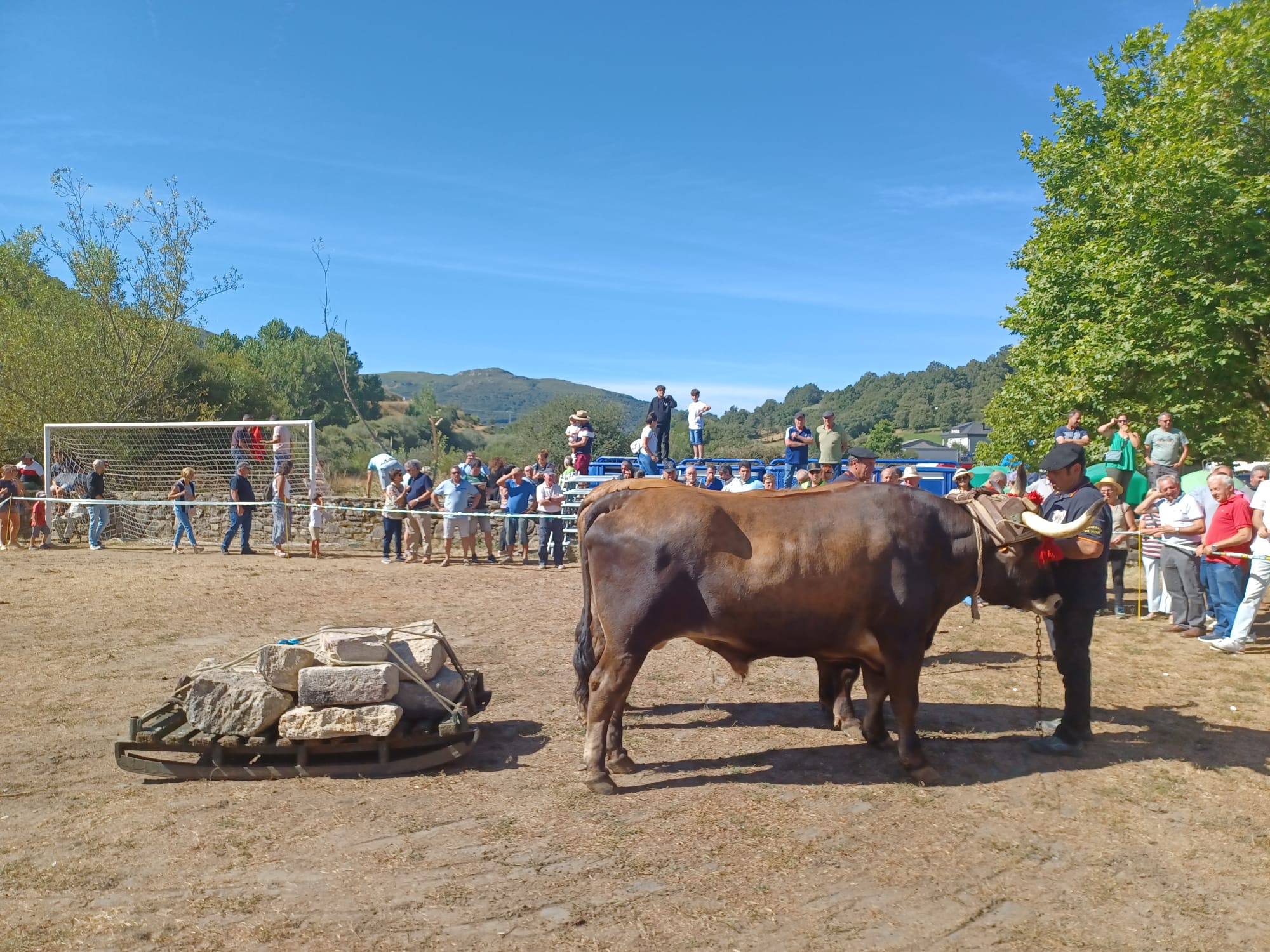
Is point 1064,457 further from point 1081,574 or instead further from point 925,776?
point 925,776

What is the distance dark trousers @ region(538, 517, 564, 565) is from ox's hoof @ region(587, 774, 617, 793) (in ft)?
34.7

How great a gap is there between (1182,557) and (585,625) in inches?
313

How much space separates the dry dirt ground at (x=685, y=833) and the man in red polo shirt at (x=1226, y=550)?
1.49 m

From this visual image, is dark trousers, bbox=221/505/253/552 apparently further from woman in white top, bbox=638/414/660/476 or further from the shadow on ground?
the shadow on ground

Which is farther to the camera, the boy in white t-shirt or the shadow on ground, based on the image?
the boy in white t-shirt

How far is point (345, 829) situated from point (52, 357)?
24.7 m

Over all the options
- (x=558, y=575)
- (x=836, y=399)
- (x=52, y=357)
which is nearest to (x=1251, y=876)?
(x=558, y=575)

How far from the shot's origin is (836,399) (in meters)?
111

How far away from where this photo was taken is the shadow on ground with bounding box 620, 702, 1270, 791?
18.4 feet

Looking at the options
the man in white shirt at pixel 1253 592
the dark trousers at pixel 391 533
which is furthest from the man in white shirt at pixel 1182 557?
the dark trousers at pixel 391 533

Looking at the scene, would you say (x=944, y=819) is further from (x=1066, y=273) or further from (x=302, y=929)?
(x=1066, y=273)

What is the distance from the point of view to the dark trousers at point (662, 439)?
700 inches

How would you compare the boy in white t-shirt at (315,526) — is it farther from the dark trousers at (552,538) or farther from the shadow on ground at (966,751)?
the shadow on ground at (966,751)

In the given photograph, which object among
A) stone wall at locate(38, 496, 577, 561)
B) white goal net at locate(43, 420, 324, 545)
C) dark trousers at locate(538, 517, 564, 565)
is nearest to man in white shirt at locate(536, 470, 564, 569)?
dark trousers at locate(538, 517, 564, 565)
